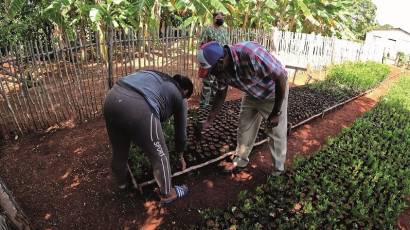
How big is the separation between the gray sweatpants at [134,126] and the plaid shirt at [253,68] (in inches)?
37.1

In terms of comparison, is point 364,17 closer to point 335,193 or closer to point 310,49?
point 310,49

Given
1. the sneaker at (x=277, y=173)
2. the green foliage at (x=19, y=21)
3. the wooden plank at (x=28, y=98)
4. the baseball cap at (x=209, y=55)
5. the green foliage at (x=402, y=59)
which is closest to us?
the baseball cap at (x=209, y=55)

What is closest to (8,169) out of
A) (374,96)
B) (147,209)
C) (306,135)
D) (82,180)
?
(82,180)

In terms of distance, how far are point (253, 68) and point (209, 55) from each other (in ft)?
1.84

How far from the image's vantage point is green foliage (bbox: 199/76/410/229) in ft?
9.87

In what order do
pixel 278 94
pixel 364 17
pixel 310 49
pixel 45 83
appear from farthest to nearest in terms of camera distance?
pixel 364 17 < pixel 310 49 < pixel 45 83 < pixel 278 94

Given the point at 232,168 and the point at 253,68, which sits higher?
the point at 253,68

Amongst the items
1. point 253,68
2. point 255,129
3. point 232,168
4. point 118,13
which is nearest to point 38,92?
point 232,168

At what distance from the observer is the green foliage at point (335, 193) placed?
3.01 meters

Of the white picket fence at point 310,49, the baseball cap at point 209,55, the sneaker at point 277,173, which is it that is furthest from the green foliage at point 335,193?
the white picket fence at point 310,49

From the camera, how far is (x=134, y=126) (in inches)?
94.3

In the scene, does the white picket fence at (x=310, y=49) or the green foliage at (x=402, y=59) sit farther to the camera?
the green foliage at (x=402, y=59)

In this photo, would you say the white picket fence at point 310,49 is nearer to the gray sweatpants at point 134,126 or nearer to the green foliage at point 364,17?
the gray sweatpants at point 134,126

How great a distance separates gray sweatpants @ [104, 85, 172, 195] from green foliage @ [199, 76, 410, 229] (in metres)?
0.81
